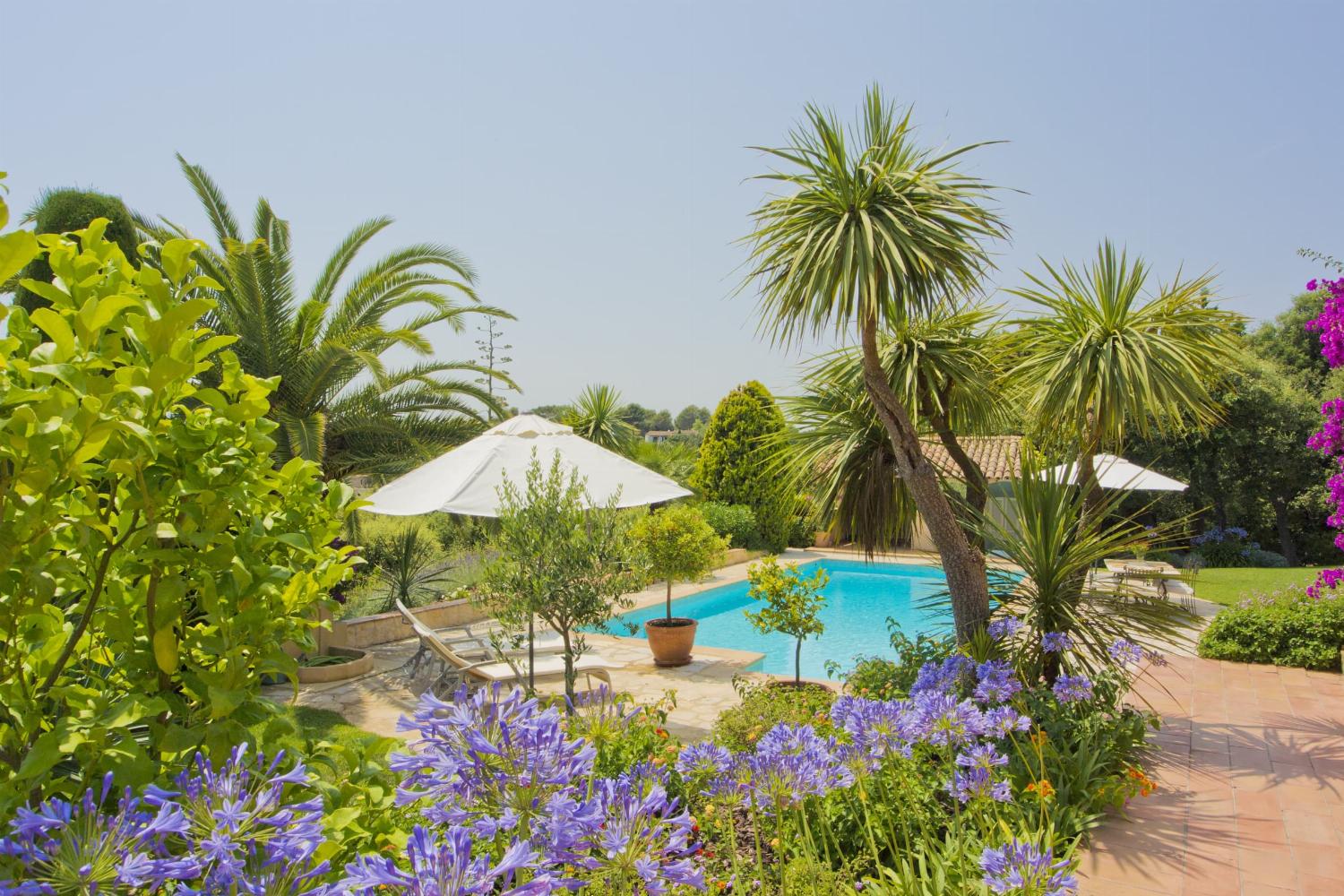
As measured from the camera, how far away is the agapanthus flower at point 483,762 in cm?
102

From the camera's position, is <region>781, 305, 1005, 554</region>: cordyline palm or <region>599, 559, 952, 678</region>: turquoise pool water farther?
<region>599, 559, 952, 678</region>: turquoise pool water

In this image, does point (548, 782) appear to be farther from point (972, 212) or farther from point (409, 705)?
point (409, 705)

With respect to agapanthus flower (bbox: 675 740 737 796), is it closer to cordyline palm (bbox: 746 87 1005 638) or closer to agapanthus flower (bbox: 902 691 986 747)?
agapanthus flower (bbox: 902 691 986 747)

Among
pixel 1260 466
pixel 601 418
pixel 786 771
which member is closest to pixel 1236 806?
pixel 786 771

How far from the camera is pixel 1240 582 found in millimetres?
14039

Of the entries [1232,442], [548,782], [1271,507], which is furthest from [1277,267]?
[548,782]

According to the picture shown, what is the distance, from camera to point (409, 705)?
6.84 metres

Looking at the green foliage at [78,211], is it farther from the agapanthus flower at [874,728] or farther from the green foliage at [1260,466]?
the green foliage at [1260,466]

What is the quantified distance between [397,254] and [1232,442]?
19.3 metres

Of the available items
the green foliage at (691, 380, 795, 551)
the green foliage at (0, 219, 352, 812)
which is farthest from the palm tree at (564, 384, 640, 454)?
the green foliage at (0, 219, 352, 812)

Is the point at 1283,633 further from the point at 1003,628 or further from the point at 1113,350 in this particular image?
the point at 1003,628

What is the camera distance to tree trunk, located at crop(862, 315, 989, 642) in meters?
5.10

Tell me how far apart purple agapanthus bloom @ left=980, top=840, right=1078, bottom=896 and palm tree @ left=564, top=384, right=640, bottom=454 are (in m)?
18.3

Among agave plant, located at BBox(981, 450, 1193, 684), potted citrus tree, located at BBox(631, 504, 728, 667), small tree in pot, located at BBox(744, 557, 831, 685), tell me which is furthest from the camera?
potted citrus tree, located at BBox(631, 504, 728, 667)
